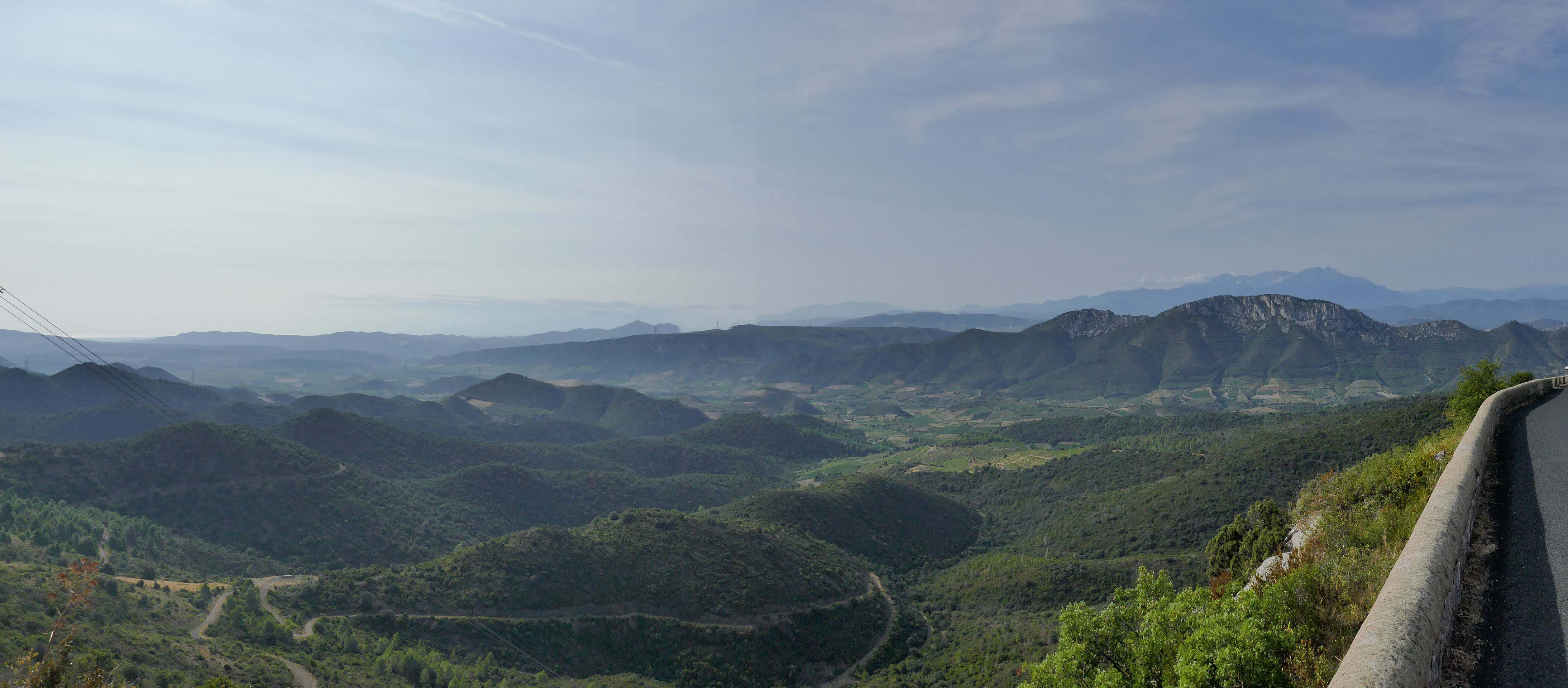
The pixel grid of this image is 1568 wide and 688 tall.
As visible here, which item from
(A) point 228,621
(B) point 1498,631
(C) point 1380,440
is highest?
(B) point 1498,631

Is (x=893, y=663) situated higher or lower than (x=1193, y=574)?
lower

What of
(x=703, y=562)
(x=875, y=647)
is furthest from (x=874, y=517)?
(x=703, y=562)

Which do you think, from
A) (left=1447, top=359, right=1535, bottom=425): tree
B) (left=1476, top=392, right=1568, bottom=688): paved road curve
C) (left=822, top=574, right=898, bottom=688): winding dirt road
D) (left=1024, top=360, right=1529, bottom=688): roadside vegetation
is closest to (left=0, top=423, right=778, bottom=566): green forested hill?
(left=822, top=574, right=898, bottom=688): winding dirt road

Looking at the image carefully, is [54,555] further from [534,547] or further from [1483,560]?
[1483,560]

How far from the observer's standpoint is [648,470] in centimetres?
16650

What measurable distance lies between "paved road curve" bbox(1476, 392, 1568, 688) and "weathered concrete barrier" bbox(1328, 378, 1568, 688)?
50 cm

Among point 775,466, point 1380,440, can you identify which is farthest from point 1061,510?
point 775,466

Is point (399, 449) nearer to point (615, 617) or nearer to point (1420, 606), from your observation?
point (615, 617)

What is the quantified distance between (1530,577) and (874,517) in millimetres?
93619

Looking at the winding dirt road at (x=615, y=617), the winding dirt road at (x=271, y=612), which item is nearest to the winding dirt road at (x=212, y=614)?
the winding dirt road at (x=271, y=612)

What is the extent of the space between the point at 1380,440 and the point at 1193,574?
43.3 metres

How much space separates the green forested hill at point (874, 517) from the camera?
93.2 metres

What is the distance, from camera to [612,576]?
209 feet

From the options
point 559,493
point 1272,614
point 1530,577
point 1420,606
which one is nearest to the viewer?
point 1420,606
